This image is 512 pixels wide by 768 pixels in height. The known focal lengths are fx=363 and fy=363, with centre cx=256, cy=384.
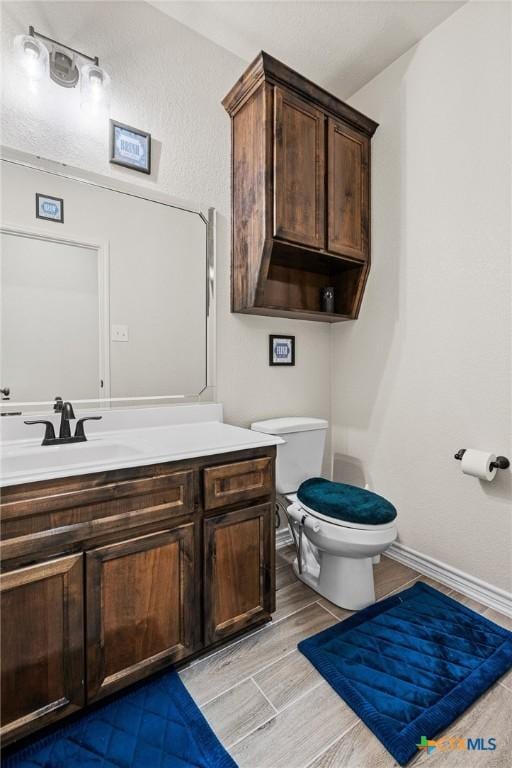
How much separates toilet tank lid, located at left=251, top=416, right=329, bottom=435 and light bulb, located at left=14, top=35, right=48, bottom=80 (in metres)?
1.76

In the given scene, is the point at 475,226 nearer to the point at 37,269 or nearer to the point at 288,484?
the point at 288,484

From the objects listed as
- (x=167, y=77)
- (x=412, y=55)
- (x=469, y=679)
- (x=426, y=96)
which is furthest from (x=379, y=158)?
(x=469, y=679)

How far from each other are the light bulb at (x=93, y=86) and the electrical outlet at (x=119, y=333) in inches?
36.1

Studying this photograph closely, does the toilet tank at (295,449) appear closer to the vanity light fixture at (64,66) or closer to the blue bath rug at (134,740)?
the blue bath rug at (134,740)

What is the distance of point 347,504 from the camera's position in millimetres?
1646

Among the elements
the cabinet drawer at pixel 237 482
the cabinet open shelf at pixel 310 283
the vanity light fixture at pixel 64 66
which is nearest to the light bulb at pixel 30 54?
the vanity light fixture at pixel 64 66

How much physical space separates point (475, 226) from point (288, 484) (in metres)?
1.58

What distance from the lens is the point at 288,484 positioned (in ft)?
6.40

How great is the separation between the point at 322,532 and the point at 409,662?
1.78 feet

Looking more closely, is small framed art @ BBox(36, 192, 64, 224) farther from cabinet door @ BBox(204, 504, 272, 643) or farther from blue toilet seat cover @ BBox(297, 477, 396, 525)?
→ blue toilet seat cover @ BBox(297, 477, 396, 525)

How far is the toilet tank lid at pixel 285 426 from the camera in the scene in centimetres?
192

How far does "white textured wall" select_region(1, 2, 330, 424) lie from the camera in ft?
4.76

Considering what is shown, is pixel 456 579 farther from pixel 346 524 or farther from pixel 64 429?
pixel 64 429

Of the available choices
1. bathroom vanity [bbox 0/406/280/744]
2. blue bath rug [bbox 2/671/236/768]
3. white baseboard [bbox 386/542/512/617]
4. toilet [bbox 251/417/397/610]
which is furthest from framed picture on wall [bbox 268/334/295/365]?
blue bath rug [bbox 2/671/236/768]
